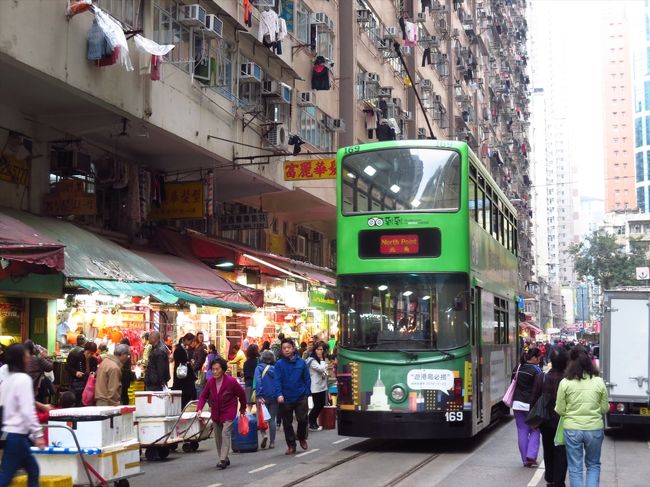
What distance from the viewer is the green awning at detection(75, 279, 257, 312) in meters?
14.5

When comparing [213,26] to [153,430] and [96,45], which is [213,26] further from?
[153,430]

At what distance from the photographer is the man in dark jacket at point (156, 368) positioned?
14.2 meters

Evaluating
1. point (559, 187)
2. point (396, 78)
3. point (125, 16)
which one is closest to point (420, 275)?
point (125, 16)

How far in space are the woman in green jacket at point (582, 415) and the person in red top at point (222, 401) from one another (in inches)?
202

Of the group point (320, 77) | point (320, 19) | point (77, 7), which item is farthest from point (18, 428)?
point (320, 19)

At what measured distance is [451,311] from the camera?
13.1 m

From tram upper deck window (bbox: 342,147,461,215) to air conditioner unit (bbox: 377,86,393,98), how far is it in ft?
64.4

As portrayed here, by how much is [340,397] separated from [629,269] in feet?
181

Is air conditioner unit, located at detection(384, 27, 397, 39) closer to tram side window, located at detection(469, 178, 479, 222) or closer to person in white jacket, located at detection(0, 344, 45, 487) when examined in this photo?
tram side window, located at detection(469, 178, 479, 222)

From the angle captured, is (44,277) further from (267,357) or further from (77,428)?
(77,428)

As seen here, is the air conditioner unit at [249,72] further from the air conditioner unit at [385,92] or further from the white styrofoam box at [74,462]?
the white styrofoam box at [74,462]

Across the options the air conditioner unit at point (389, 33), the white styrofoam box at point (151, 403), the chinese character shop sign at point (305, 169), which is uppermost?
the air conditioner unit at point (389, 33)

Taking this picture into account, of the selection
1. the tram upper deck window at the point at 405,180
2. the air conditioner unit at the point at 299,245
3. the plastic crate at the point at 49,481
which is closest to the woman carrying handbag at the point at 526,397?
the tram upper deck window at the point at 405,180

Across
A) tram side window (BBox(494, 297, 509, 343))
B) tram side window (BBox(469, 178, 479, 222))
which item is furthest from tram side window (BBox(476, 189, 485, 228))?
tram side window (BBox(494, 297, 509, 343))
